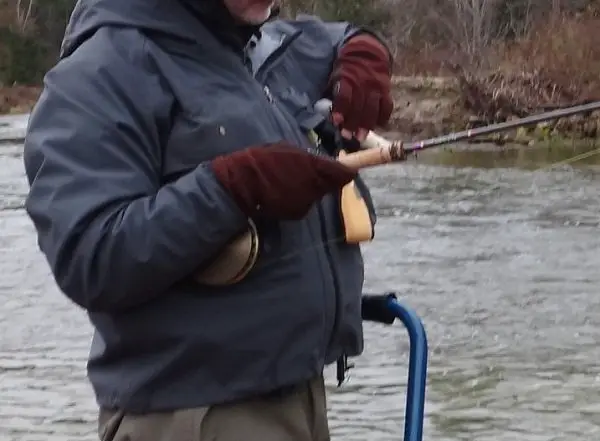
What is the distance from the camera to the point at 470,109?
19281mm

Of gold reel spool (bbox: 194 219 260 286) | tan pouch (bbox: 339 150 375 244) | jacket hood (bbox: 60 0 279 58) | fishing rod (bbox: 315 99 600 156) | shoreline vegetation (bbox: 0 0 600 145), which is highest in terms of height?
jacket hood (bbox: 60 0 279 58)

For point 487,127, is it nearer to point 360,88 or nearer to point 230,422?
→ point 360,88

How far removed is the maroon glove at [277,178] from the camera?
203 centimetres

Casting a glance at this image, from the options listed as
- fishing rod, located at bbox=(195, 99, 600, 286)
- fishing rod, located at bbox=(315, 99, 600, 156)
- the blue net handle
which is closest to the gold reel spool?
fishing rod, located at bbox=(195, 99, 600, 286)

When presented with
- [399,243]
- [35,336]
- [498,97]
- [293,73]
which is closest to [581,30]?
[498,97]

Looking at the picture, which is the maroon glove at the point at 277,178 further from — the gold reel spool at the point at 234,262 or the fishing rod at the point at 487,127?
the fishing rod at the point at 487,127

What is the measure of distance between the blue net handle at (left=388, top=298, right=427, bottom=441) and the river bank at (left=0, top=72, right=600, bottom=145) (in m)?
13.6

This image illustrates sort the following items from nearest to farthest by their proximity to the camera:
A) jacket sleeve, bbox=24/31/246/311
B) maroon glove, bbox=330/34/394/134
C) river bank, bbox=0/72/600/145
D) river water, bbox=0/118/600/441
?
jacket sleeve, bbox=24/31/246/311, maroon glove, bbox=330/34/394/134, river water, bbox=0/118/600/441, river bank, bbox=0/72/600/145

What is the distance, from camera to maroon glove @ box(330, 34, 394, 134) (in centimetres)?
253

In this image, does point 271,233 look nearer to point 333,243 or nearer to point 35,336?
point 333,243

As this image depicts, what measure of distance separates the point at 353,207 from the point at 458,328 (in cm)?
414

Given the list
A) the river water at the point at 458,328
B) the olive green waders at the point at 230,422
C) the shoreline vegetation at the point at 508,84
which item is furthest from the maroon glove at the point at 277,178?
the shoreline vegetation at the point at 508,84

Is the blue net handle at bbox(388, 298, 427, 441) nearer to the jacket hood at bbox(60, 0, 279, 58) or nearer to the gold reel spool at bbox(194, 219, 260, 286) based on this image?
the gold reel spool at bbox(194, 219, 260, 286)

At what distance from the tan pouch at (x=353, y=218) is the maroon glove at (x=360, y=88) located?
174 mm
